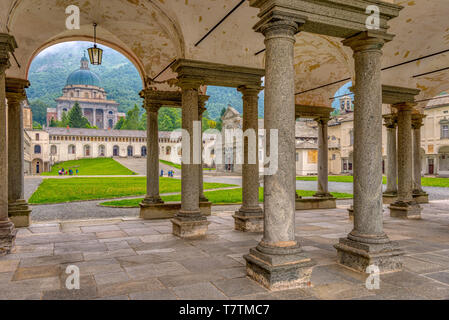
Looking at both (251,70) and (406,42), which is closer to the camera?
(251,70)

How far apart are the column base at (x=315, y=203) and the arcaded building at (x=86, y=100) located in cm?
9995

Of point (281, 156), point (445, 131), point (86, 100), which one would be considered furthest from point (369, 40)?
point (86, 100)

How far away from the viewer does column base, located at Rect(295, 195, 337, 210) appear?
12.8 m

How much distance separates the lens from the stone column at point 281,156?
453 centimetres

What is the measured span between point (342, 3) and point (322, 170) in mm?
9012

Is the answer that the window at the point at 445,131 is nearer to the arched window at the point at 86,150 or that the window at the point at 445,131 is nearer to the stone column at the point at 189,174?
the stone column at the point at 189,174

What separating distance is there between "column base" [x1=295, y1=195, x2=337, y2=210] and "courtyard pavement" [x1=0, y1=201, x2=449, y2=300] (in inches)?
135

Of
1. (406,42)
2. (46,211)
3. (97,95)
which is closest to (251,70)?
(406,42)

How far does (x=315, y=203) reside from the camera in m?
13.1

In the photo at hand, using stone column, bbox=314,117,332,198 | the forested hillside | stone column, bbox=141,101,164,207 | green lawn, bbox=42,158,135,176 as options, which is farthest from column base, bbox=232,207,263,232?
the forested hillside

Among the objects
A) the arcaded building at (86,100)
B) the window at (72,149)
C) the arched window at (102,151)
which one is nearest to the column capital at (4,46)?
the window at (72,149)

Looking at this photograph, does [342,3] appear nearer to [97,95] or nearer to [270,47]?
[270,47]

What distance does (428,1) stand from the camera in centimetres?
733

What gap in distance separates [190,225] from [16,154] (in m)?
5.61
